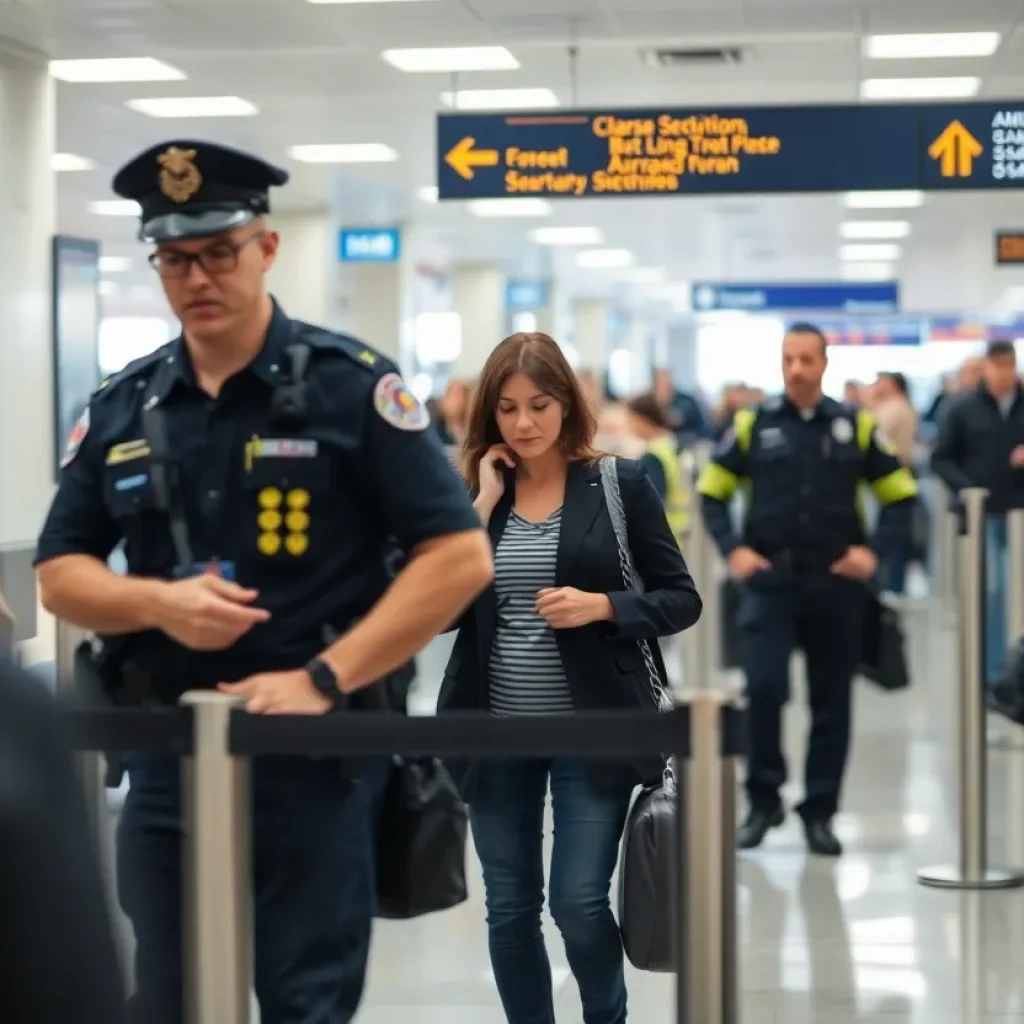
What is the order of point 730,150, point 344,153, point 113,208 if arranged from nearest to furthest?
point 730,150 < point 344,153 < point 113,208

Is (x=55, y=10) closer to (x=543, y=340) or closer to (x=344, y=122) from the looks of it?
(x=344, y=122)

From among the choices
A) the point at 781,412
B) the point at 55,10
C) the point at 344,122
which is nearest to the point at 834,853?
the point at 781,412

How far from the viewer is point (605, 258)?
25.8 metres

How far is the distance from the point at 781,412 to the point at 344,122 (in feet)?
24.3

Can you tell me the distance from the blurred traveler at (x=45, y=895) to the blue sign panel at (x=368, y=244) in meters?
19.5

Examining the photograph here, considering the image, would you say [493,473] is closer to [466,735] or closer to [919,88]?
[466,735]

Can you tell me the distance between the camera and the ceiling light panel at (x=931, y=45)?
1012 centimetres

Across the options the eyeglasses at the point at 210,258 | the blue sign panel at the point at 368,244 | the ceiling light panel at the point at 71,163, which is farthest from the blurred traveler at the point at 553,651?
the blue sign panel at the point at 368,244

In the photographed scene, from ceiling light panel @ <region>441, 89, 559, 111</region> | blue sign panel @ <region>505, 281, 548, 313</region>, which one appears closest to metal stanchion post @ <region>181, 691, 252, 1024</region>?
ceiling light panel @ <region>441, 89, 559, 111</region>

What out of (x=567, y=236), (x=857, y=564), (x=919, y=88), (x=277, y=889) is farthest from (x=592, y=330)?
(x=277, y=889)

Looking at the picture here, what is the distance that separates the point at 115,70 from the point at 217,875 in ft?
30.1

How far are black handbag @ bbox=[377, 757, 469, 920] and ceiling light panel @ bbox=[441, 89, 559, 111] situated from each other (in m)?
9.06

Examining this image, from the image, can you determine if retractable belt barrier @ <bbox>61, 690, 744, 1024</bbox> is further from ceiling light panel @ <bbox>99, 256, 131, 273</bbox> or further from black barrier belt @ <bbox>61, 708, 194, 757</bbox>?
ceiling light panel @ <bbox>99, 256, 131, 273</bbox>

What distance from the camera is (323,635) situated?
2.69 m
